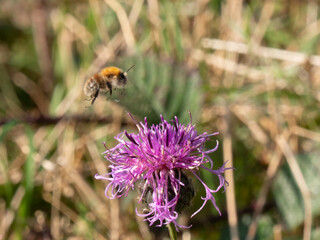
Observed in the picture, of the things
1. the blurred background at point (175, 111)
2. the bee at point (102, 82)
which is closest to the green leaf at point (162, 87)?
the blurred background at point (175, 111)

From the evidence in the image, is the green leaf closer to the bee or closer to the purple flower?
the bee

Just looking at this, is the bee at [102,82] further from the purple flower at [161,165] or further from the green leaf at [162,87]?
the purple flower at [161,165]

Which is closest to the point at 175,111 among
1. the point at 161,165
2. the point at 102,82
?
the point at 102,82

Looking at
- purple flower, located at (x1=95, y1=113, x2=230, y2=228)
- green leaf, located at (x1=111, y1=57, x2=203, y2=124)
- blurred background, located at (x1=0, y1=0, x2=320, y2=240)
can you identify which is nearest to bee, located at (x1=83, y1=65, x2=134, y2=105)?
blurred background, located at (x1=0, y1=0, x2=320, y2=240)

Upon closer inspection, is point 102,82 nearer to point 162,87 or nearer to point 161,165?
point 161,165

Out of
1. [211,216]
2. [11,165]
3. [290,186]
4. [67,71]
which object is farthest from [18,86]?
[290,186]

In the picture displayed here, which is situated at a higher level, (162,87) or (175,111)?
(162,87)
